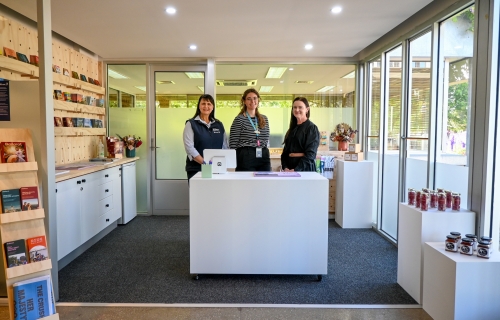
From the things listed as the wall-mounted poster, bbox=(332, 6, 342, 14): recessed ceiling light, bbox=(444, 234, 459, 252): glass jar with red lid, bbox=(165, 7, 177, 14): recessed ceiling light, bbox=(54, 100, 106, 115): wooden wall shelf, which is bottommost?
bbox=(444, 234, 459, 252): glass jar with red lid

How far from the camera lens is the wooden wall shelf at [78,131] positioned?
3977 millimetres

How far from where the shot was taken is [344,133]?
17.3ft

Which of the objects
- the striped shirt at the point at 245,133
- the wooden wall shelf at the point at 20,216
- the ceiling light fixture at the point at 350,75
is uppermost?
the ceiling light fixture at the point at 350,75

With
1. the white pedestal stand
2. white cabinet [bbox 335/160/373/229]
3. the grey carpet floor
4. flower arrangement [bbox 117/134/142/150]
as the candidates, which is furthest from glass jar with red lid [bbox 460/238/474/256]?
flower arrangement [bbox 117/134/142/150]

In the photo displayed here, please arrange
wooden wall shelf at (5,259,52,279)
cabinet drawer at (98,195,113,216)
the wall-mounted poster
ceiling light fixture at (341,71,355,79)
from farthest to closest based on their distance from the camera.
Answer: ceiling light fixture at (341,71,355,79) → cabinet drawer at (98,195,113,216) → the wall-mounted poster → wooden wall shelf at (5,259,52,279)

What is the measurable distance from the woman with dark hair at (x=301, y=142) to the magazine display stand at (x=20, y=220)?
2.37 metres

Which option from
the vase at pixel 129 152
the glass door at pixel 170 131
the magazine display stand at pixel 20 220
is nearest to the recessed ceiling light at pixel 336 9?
the glass door at pixel 170 131

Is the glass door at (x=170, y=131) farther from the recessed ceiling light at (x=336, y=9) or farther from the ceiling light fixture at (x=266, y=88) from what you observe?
the recessed ceiling light at (x=336, y=9)

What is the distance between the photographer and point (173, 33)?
3.99 m

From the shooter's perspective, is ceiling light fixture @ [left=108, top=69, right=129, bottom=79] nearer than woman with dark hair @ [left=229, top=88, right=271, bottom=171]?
No

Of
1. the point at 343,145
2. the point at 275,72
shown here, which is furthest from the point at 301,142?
Answer: the point at 275,72

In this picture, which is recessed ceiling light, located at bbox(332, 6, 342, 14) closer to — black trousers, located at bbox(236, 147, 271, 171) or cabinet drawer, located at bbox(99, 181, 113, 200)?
black trousers, located at bbox(236, 147, 271, 171)

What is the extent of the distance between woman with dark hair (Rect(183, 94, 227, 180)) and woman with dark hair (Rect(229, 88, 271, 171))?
0.28 metres

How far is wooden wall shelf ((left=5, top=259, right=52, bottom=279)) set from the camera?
2.09m
